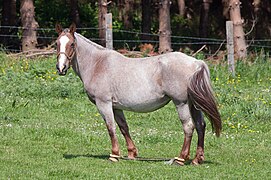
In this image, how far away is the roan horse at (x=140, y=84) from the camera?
10.4 m

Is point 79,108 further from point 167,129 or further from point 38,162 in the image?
point 38,162

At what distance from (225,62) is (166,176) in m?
12.2

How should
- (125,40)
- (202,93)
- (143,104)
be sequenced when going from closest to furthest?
(202,93) → (143,104) → (125,40)

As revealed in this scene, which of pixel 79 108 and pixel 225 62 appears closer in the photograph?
pixel 79 108

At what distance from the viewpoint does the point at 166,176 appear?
31.4 ft

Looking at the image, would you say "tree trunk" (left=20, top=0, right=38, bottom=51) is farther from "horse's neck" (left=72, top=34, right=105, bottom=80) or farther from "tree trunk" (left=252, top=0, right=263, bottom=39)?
"horse's neck" (left=72, top=34, right=105, bottom=80)

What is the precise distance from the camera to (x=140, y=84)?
35.2 feet

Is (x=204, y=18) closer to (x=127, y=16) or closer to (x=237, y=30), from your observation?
(x=127, y=16)

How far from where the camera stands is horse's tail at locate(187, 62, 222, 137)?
10.2m

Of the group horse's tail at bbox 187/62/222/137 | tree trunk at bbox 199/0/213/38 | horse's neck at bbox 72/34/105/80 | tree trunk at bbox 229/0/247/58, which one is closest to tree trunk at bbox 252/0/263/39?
tree trunk at bbox 199/0/213/38

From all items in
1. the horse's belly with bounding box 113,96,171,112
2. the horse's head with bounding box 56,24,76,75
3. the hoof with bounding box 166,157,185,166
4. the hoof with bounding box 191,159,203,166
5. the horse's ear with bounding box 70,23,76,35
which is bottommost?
the hoof with bounding box 191,159,203,166

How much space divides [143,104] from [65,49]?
4.76 ft

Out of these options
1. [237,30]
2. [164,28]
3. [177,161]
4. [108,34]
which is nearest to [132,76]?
[177,161]

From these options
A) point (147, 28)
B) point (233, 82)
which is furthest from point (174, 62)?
point (147, 28)
